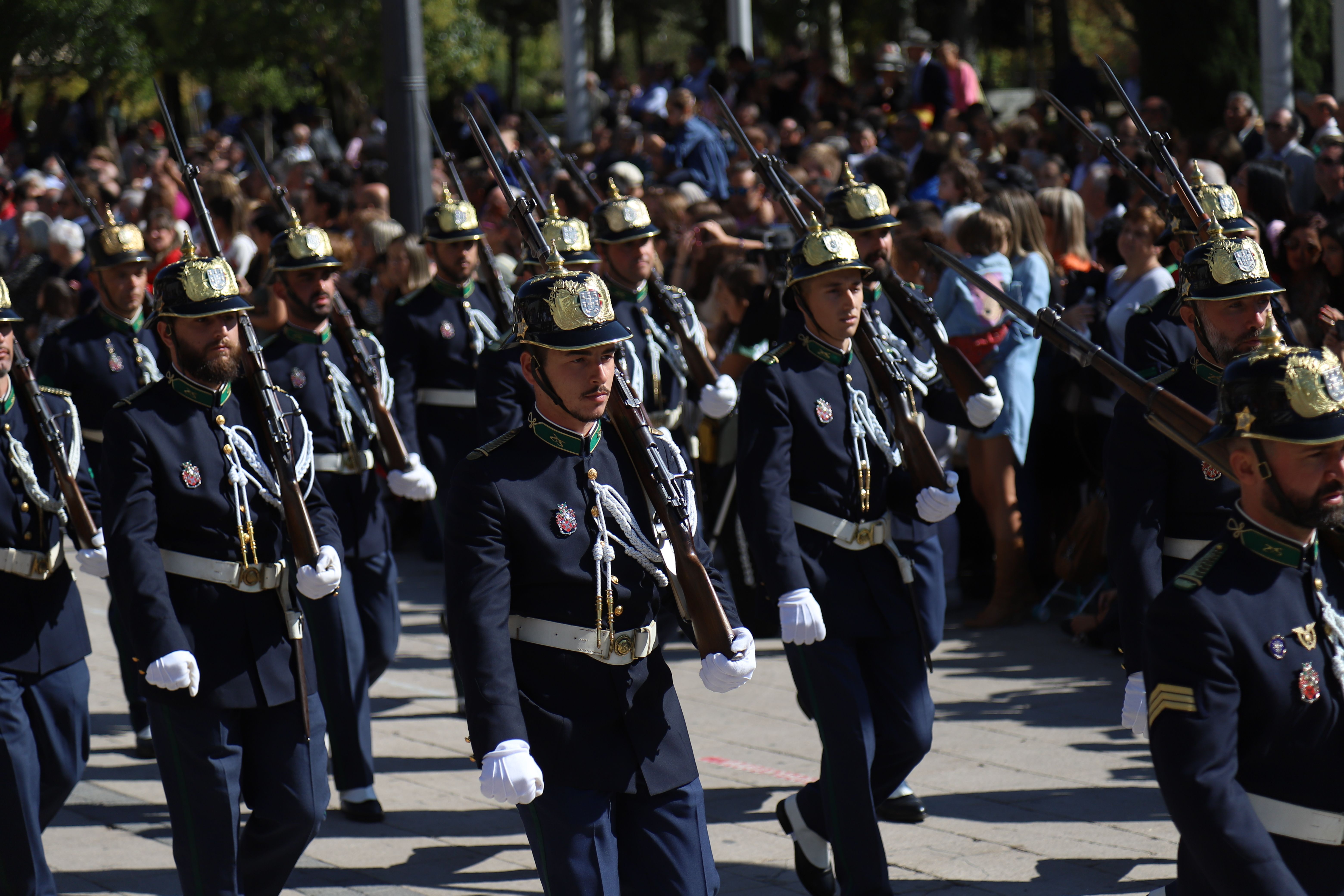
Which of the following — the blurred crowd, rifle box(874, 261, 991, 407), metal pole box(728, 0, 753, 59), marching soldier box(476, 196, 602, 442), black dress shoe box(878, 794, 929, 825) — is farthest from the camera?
metal pole box(728, 0, 753, 59)

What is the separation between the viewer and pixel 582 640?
3.95m

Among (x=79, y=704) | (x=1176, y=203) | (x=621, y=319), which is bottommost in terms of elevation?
(x=79, y=704)

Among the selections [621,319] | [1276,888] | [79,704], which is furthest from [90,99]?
[1276,888]

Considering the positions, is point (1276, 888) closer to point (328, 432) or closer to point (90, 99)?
point (328, 432)

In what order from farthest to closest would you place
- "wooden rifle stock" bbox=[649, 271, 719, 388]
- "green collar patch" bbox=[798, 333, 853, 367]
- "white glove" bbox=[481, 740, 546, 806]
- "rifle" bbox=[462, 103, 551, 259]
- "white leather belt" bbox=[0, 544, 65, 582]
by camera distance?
"wooden rifle stock" bbox=[649, 271, 719, 388] < "rifle" bbox=[462, 103, 551, 259] < "green collar patch" bbox=[798, 333, 853, 367] < "white leather belt" bbox=[0, 544, 65, 582] < "white glove" bbox=[481, 740, 546, 806]

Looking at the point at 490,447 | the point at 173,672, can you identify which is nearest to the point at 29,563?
the point at 173,672

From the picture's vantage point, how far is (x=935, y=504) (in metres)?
5.28

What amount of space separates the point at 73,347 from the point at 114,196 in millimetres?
9800

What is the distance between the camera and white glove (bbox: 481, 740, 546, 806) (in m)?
3.64

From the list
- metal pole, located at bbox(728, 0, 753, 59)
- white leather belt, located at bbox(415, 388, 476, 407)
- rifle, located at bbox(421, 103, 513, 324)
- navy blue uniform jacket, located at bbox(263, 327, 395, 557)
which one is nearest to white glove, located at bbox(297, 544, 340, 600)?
navy blue uniform jacket, located at bbox(263, 327, 395, 557)

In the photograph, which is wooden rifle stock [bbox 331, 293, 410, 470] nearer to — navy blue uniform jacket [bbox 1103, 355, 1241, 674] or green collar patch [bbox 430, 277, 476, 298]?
green collar patch [bbox 430, 277, 476, 298]

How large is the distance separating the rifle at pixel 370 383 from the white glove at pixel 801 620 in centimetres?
259

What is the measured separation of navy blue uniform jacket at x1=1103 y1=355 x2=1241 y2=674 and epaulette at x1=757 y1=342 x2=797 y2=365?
1085 mm

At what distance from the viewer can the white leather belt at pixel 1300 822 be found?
9.82ft
